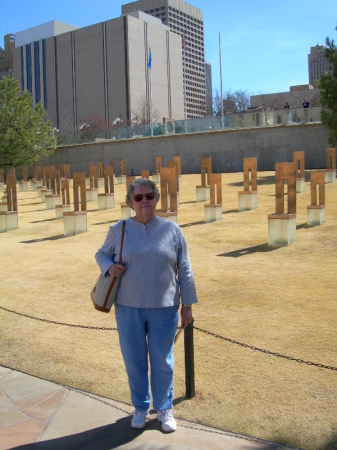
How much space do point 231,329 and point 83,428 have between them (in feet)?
7.85

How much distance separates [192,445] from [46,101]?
3892 inches

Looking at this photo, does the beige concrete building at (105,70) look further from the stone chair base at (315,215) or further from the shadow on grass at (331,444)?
the shadow on grass at (331,444)

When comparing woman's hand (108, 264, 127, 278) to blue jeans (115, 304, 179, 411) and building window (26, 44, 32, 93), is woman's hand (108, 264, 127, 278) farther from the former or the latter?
building window (26, 44, 32, 93)

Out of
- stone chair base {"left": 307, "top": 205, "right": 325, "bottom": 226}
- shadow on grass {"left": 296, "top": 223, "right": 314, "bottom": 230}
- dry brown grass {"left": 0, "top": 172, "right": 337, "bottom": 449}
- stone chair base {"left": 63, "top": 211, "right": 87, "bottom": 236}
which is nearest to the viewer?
dry brown grass {"left": 0, "top": 172, "right": 337, "bottom": 449}

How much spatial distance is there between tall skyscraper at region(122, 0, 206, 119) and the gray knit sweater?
7409 centimetres

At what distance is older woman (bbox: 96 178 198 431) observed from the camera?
11.1 feet

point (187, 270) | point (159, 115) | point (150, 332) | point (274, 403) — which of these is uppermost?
point (159, 115)

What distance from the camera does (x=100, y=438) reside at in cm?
348

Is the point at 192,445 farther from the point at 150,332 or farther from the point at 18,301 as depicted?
the point at 18,301

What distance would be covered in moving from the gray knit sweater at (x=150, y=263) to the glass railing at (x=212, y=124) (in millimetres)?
25876

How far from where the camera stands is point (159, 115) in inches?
3452

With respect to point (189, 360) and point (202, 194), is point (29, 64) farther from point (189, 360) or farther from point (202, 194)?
point (189, 360)

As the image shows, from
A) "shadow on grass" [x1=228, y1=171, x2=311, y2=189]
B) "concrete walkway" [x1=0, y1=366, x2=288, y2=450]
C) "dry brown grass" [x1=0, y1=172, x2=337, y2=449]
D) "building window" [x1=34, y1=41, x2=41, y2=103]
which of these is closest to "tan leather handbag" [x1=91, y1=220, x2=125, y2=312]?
"concrete walkway" [x1=0, y1=366, x2=288, y2=450]

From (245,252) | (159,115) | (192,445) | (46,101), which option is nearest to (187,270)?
(192,445)
